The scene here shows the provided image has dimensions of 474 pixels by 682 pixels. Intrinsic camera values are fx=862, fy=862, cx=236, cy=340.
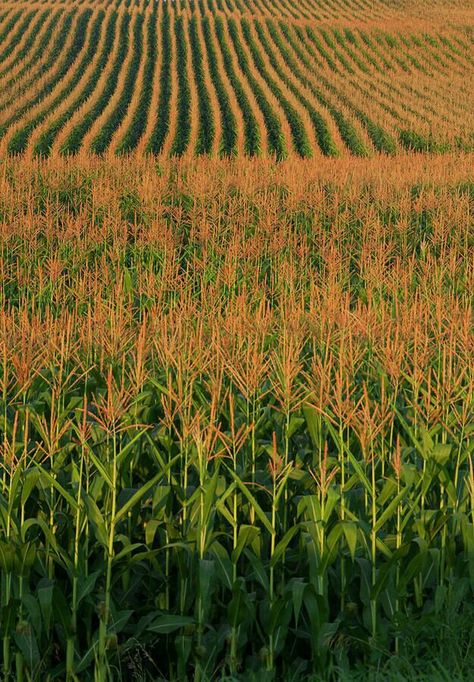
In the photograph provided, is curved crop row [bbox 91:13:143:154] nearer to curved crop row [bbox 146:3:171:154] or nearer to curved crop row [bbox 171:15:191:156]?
curved crop row [bbox 146:3:171:154]

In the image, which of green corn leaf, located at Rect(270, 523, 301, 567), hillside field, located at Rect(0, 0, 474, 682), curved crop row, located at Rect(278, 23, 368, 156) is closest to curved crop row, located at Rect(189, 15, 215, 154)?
curved crop row, located at Rect(278, 23, 368, 156)

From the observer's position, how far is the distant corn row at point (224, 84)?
85.5 feet

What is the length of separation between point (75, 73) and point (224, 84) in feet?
21.0

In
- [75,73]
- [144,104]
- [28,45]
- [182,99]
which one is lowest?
[144,104]

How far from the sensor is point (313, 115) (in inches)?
1147

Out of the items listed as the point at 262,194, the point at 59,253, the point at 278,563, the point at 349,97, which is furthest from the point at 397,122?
the point at 278,563

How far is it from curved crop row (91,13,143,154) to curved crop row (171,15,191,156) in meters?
1.86

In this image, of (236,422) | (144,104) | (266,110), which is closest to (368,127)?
(266,110)

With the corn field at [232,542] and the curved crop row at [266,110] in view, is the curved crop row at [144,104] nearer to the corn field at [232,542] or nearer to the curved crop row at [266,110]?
the curved crop row at [266,110]

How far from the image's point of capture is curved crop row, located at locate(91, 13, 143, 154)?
25.6 meters

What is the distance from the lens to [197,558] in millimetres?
3580

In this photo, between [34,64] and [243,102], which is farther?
[34,64]

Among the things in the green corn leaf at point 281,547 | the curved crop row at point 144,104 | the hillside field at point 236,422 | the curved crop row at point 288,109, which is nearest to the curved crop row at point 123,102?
the curved crop row at point 144,104

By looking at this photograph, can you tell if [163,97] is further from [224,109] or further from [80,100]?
[224,109]
